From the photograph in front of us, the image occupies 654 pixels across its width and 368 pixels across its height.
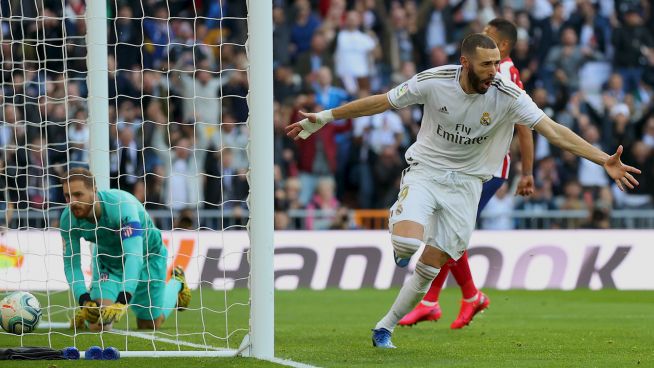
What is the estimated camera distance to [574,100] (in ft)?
66.2

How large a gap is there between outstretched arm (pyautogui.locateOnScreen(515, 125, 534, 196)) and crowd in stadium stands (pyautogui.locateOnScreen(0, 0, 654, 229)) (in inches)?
280

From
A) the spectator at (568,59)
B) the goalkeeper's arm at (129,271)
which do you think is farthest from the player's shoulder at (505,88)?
the spectator at (568,59)

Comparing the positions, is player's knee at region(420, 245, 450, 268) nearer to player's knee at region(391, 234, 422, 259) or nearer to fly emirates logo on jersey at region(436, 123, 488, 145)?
player's knee at region(391, 234, 422, 259)

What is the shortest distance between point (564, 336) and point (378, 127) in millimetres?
10094

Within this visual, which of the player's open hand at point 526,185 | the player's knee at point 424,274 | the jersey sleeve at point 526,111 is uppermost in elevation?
the jersey sleeve at point 526,111

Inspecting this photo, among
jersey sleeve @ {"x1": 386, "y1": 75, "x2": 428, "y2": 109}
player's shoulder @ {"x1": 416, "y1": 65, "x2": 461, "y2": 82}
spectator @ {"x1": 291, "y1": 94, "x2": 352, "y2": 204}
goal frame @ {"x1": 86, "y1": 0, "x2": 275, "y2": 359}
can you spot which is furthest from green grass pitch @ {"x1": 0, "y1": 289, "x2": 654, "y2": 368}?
spectator @ {"x1": 291, "y1": 94, "x2": 352, "y2": 204}

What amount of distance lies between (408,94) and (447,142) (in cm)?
53

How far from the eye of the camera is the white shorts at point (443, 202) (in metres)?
8.73

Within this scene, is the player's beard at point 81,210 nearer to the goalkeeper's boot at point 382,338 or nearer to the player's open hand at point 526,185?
the goalkeeper's boot at point 382,338

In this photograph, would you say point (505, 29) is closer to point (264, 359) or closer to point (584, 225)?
point (264, 359)

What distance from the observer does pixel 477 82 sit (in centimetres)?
843

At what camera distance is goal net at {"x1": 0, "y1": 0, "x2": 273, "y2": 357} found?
8.12m

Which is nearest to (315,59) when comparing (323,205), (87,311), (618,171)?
(323,205)

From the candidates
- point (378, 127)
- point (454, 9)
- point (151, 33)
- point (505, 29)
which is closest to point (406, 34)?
point (454, 9)
